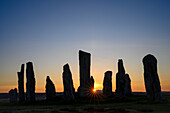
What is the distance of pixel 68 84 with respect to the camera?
979 inches

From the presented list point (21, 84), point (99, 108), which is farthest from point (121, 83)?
point (21, 84)

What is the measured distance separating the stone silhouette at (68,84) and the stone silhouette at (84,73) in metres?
3.81

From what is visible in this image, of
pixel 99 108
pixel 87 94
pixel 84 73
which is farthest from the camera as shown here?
pixel 84 73

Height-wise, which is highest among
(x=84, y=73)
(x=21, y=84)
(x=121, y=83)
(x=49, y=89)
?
(x=84, y=73)

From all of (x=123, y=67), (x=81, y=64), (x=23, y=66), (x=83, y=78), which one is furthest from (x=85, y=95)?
(x=23, y=66)

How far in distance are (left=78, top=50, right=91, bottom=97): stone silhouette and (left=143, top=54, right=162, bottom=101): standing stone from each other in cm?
943

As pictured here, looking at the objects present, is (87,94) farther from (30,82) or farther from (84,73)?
(30,82)

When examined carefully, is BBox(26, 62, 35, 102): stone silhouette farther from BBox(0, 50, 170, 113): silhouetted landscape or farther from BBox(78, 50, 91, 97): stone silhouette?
BBox(78, 50, 91, 97): stone silhouette

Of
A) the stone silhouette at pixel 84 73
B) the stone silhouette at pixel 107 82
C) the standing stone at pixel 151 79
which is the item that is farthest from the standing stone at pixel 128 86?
the standing stone at pixel 151 79

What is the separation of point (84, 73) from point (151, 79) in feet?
34.5

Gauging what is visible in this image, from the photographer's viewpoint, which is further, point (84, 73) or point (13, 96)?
point (13, 96)

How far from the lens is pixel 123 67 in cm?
3039

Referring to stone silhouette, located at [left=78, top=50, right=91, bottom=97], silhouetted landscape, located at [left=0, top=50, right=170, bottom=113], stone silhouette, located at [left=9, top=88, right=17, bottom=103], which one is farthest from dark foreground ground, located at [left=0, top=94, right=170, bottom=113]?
stone silhouette, located at [left=9, top=88, right=17, bottom=103]

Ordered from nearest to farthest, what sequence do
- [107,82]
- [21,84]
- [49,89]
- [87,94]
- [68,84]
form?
[68,84]
[87,94]
[49,89]
[107,82]
[21,84]
